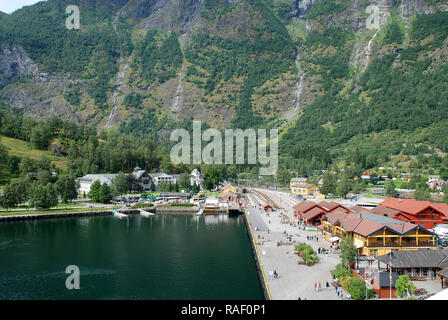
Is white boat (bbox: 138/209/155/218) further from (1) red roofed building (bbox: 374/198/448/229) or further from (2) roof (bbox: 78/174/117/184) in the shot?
(1) red roofed building (bbox: 374/198/448/229)

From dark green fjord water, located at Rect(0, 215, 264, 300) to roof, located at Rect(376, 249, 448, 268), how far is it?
556 inches

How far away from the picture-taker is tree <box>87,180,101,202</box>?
100544 mm

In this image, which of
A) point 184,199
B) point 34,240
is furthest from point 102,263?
point 184,199

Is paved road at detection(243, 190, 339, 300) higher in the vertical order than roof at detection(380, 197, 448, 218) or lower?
lower

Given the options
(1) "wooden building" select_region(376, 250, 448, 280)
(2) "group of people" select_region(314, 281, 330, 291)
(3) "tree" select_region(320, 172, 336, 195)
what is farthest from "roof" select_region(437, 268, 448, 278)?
(3) "tree" select_region(320, 172, 336, 195)

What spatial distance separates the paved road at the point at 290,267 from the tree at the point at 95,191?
177 feet

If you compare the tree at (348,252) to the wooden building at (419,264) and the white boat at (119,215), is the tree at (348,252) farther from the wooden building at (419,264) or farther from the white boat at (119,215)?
the white boat at (119,215)

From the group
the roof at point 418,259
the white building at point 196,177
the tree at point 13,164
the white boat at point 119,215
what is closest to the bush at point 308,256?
the roof at point 418,259

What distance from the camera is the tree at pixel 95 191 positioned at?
100544 mm

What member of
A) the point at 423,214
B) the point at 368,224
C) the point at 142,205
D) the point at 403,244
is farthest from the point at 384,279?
the point at 142,205

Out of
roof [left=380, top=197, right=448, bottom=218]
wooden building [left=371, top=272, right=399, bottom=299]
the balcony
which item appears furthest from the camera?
roof [left=380, top=197, right=448, bottom=218]

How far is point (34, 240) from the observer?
60.7 m
